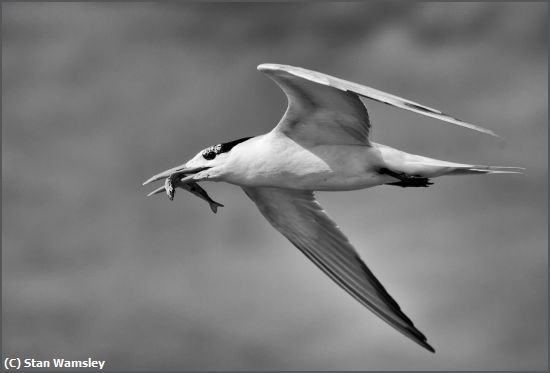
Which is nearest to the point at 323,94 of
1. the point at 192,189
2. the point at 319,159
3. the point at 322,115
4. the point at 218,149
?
the point at 322,115

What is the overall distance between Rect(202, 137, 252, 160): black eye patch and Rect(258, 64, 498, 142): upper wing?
67 centimetres

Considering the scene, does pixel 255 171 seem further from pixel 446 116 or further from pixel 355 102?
pixel 446 116

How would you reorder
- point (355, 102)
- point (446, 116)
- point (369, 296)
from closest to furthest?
1. point (446, 116)
2. point (355, 102)
3. point (369, 296)

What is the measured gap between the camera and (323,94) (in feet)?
32.5

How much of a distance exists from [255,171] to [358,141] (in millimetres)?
1189

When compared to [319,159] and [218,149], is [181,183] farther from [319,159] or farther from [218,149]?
[319,159]

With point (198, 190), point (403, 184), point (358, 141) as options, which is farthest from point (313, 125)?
point (198, 190)

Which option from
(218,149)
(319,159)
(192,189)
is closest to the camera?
(319,159)

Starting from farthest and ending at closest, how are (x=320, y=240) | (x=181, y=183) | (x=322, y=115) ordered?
(x=320, y=240), (x=181, y=183), (x=322, y=115)

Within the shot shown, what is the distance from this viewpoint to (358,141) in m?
10.3

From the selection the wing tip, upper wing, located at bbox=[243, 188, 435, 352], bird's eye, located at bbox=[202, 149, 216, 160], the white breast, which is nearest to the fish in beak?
bird's eye, located at bbox=[202, 149, 216, 160]

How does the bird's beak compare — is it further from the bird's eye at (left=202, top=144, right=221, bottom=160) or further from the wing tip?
the wing tip

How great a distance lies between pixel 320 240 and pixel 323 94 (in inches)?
104

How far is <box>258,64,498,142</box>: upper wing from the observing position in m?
8.12
